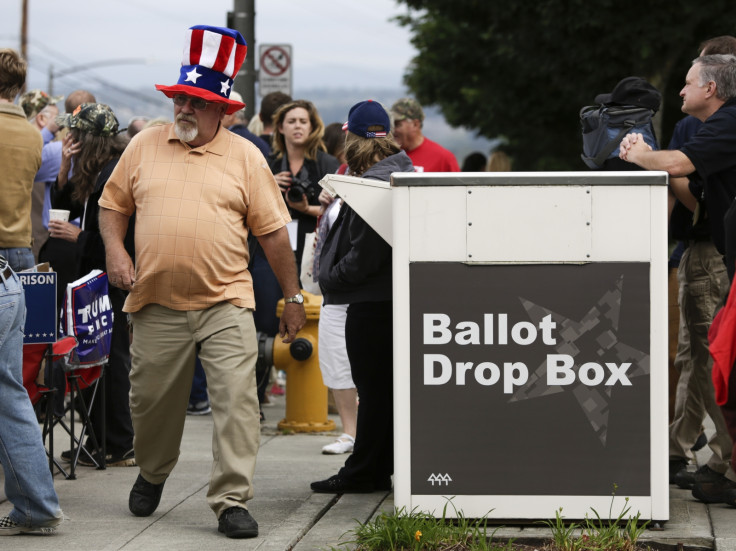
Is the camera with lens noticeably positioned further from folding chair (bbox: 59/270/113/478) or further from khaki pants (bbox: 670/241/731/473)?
khaki pants (bbox: 670/241/731/473)

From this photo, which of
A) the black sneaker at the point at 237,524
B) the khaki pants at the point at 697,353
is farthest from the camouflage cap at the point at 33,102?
the khaki pants at the point at 697,353

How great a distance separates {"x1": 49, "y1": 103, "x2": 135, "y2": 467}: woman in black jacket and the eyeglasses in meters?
1.53

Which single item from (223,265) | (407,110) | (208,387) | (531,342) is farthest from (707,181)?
(407,110)

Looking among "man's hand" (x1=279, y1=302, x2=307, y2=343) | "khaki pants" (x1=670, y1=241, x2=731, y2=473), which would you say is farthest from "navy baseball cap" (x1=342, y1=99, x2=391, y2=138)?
"khaki pants" (x1=670, y1=241, x2=731, y2=473)

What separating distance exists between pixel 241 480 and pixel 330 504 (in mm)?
721

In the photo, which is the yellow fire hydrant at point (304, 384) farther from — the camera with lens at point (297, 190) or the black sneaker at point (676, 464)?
the black sneaker at point (676, 464)

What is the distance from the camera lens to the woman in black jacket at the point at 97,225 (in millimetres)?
7398

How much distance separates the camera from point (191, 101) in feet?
19.2

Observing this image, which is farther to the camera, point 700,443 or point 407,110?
point 407,110

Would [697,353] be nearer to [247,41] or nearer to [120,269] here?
[120,269]

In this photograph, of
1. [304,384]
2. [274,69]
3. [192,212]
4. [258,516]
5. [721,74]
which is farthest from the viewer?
[274,69]

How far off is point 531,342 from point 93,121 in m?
3.23

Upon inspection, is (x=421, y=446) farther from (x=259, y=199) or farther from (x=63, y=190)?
(x=63, y=190)

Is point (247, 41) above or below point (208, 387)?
above
